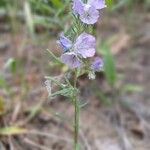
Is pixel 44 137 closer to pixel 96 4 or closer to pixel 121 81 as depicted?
pixel 121 81

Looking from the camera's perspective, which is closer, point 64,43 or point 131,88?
point 64,43

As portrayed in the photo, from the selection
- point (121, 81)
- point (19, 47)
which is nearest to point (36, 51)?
point (19, 47)

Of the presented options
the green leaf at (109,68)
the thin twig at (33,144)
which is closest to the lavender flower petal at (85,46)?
the thin twig at (33,144)

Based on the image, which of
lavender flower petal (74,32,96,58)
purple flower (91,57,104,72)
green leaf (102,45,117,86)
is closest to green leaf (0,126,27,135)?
green leaf (102,45,117,86)

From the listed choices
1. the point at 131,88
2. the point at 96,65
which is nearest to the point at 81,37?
the point at 96,65

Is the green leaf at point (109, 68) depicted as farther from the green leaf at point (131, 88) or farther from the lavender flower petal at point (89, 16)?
the lavender flower petal at point (89, 16)

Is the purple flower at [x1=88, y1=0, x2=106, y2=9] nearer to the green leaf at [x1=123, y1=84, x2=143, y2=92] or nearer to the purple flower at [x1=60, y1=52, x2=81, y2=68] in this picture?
the purple flower at [x1=60, y1=52, x2=81, y2=68]

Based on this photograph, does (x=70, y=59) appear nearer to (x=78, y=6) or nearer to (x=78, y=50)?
(x=78, y=50)
